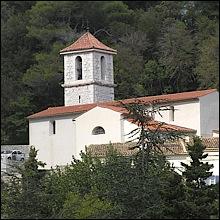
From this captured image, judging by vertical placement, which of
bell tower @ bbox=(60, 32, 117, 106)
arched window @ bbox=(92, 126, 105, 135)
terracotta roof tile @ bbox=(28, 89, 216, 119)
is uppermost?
bell tower @ bbox=(60, 32, 117, 106)

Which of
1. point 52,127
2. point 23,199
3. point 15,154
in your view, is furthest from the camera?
point 52,127

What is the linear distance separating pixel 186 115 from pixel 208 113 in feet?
3.51

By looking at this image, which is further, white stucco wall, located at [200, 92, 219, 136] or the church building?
white stucco wall, located at [200, 92, 219, 136]

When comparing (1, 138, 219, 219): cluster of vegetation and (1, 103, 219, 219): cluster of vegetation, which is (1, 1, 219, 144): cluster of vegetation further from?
(1, 138, 219, 219): cluster of vegetation

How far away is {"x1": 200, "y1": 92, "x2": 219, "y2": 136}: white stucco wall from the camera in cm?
4494

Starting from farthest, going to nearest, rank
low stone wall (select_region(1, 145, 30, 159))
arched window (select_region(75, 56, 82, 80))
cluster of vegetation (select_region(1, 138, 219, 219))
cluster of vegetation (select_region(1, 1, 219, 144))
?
cluster of vegetation (select_region(1, 1, 219, 144)) < arched window (select_region(75, 56, 82, 80)) < low stone wall (select_region(1, 145, 30, 159)) < cluster of vegetation (select_region(1, 138, 219, 219))

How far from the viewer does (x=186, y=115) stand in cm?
4550

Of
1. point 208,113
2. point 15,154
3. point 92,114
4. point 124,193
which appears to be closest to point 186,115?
point 208,113

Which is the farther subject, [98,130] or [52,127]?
[52,127]

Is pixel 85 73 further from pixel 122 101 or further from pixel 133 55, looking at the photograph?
pixel 133 55

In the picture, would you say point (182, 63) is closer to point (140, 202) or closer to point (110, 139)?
point (110, 139)

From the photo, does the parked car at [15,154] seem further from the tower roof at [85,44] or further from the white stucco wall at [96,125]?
the tower roof at [85,44]

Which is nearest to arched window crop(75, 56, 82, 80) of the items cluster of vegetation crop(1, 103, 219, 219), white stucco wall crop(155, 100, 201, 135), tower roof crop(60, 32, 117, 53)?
tower roof crop(60, 32, 117, 53)

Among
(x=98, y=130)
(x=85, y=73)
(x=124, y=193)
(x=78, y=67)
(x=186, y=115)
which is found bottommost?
(x=124, y=193)
